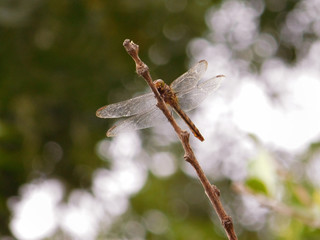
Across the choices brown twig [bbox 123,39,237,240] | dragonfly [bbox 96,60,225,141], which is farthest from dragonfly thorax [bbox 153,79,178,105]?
brown twig [bbox 123,39,237,240]

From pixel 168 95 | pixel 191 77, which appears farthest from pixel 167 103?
pixel 191 77

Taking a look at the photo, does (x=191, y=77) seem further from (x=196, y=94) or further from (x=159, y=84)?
(x=159, y=84)

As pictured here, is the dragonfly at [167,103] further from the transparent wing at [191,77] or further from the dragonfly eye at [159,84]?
the dragonfly eye at [159,84]

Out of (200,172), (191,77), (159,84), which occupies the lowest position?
(200,172)

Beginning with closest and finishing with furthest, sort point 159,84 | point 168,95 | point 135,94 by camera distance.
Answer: point 159,84 → point 168,95 → point 135,94

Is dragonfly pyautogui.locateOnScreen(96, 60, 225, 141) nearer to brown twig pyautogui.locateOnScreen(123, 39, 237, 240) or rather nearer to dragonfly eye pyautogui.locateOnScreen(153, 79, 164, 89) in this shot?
dragonfly eye pyautogui.locateOnScreen(153, 79, 164, 89)

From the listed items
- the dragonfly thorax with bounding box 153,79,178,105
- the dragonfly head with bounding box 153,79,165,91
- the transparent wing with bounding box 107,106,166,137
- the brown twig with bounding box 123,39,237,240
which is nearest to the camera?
the brown twig with bounding box 123,39,237,240

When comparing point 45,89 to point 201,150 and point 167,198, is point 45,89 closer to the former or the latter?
point 167,198
